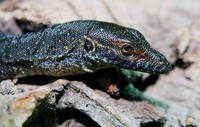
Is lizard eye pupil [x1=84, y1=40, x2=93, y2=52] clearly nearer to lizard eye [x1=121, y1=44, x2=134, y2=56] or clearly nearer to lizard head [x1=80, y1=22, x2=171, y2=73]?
lizard head [x1=80, y1=22, x2=171, y2=73]

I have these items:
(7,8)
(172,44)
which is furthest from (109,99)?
(7,8)

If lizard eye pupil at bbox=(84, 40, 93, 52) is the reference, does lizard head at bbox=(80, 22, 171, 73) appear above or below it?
above

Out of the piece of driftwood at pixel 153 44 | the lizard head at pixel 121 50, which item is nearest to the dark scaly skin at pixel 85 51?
the lizard head at pixel 121 50

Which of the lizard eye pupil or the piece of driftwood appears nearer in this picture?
the piece of driftwood

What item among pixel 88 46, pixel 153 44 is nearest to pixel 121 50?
pixel 88 46

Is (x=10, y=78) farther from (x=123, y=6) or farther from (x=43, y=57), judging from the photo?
(x=123, y=6)

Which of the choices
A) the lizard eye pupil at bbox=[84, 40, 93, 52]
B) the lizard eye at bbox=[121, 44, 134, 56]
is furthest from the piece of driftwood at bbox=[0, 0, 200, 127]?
the lizard eye at bbox=[121, 44, 134, 56]

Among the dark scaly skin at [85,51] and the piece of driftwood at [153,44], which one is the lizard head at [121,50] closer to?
the dark scaly skin at [85,51]
